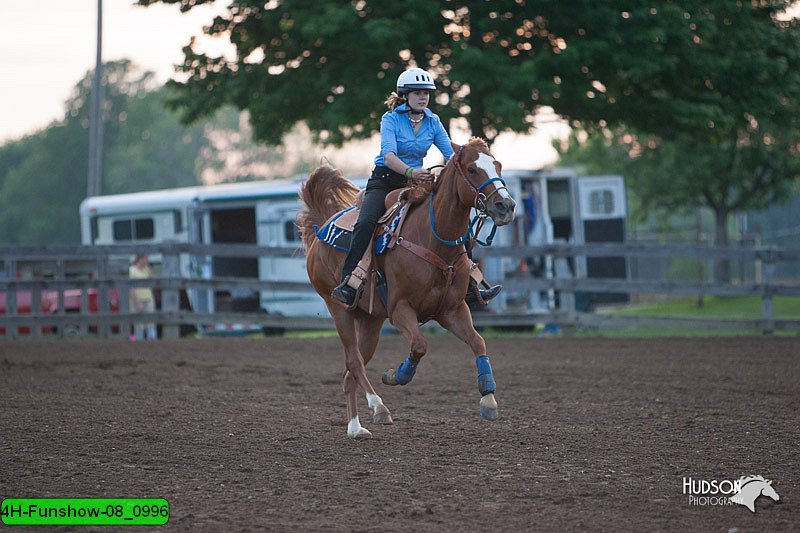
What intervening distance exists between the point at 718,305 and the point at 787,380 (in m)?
19.1

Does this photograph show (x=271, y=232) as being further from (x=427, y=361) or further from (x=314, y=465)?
(x=314, y=465)

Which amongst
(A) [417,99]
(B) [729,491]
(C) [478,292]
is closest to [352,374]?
(C) [478,292]

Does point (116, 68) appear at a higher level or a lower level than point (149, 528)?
higher

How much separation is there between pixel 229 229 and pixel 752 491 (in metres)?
18.5

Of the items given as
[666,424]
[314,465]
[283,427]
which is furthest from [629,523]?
[283,427]

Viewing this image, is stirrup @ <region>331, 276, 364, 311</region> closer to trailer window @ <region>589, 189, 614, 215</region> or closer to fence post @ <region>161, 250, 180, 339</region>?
fence post @ <region>161, 250, 180, 339</region>

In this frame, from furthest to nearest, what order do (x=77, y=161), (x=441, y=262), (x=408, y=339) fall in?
(x=77, y=161) < (x=441, y=262) < (x=408, y=339)

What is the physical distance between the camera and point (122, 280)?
56.7ft

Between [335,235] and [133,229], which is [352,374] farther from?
[133,229]

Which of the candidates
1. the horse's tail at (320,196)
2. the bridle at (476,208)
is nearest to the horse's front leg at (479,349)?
the bridle at (476,208)

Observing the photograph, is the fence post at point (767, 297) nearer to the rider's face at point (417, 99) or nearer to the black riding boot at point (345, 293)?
the rider's face at point (417, 99)

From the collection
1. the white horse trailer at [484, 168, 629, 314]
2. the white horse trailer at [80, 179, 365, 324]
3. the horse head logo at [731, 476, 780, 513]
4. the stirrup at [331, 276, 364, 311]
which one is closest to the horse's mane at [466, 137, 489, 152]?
the stirrup at [331, 276, 364, 311]

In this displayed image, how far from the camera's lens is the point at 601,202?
71.7 ft

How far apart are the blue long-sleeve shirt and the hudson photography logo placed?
128 inches
